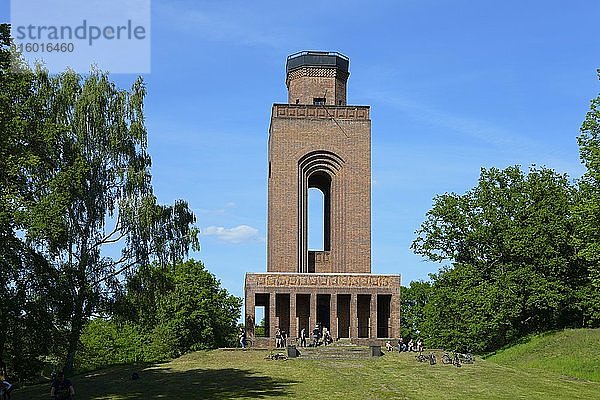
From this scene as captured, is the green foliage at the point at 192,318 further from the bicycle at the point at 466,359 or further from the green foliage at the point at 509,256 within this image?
the bicycle at the point at 466,359

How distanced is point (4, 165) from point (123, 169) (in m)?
10.6

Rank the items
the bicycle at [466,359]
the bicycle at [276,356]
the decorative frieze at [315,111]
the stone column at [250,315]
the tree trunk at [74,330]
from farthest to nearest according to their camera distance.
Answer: the decorative frieze at [315,111] < the stone column at [250,315] < the bicycle at [276,356] < the bicycle at [466,359] < the tree trunk at [74,330]

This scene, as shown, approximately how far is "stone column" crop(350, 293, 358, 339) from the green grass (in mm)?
7120

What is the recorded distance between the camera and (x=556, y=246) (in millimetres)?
42656

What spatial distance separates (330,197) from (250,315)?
365 inches

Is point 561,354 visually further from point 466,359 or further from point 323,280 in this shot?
point 323,280

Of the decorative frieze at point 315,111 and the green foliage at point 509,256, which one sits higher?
the decorative frieze at point 315,111

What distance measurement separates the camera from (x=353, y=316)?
148ft

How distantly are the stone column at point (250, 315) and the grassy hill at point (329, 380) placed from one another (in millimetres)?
7630

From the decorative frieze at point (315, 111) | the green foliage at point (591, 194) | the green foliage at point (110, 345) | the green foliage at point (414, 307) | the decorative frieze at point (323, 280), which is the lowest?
the green foliage at point (110, 345)

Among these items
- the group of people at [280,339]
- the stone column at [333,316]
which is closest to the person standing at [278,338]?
the group of people at [280,339]

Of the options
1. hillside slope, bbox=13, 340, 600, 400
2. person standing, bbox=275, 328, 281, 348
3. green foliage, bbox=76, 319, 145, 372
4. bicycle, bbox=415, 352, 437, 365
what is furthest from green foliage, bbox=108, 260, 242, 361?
bicycle, bbox=415, 352, 437, 365

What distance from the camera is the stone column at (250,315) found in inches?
1751

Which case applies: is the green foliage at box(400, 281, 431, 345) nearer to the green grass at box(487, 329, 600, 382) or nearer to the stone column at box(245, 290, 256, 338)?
the stone column at box(245, 290, 256, 338)
